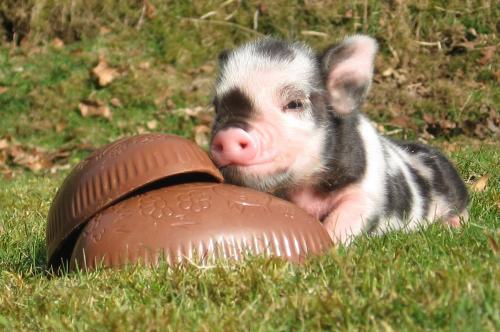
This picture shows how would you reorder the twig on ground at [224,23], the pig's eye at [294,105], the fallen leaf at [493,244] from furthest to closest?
the twig on ground at [224,23], the pig's eye at [294,105], the fallen leaf at [493,244]

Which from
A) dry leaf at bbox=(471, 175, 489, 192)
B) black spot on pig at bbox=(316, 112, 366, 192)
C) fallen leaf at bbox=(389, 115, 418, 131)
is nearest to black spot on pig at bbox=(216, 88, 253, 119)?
black spot on pig at bbox=(316, 112, 366, 192)

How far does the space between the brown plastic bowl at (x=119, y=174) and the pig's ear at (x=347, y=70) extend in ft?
3.10

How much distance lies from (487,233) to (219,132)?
1.31 metres

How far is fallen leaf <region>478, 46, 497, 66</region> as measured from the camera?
10.6 metres

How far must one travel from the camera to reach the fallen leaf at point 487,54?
10.6m

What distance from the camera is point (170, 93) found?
11.0 metres

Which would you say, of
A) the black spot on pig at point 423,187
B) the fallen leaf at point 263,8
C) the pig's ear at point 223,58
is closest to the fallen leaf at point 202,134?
the fallen leaf at point 263,8

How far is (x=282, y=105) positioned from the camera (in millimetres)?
4273

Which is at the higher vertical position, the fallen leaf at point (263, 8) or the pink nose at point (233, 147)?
the pink nose at point (233, 147)

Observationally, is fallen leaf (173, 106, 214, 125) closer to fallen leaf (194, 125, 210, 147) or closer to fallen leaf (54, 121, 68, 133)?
fallen leaf (194, 125, 210, 147)

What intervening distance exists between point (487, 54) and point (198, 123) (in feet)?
12.5

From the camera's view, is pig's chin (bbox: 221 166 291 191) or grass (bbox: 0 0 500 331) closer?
grass (bbox: 0 0 500 331)

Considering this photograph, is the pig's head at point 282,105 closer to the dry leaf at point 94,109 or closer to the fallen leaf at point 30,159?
the fallen leaf at point 30,159

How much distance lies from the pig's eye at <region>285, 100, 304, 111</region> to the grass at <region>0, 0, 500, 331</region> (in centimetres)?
88
